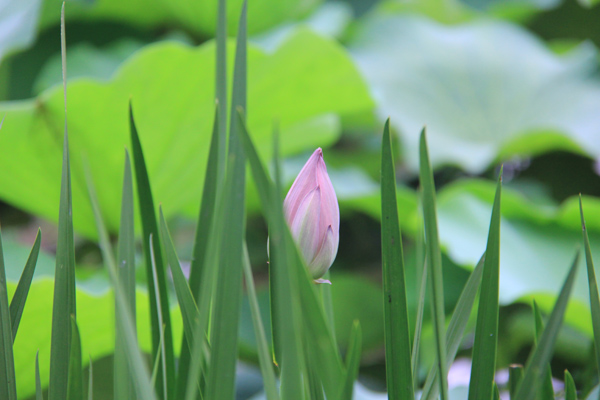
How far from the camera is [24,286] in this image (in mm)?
156

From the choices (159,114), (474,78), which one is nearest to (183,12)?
(159,114)

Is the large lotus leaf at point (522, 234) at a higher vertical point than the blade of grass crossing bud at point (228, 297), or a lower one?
higher

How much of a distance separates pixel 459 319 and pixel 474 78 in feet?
2.52

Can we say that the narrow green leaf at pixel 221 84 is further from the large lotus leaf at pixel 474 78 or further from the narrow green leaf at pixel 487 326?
the large lotus leaf at pixel 474 78

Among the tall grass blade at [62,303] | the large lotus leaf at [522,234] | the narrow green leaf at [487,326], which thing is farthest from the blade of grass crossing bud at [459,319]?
the large lotus leaf at [522,234]

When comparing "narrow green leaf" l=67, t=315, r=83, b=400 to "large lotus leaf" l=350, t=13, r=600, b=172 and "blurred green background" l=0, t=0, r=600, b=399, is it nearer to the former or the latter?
"blurred green background" l=0, t=0, r=600, b=399

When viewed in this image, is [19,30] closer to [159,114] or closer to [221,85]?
[159,114]

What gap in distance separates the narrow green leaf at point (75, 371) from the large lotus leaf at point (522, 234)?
1.33 ft

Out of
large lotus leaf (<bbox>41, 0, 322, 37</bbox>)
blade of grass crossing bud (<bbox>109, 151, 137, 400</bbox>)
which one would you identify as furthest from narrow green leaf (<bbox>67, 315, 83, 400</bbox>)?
large lotus leaf (<bbox>41, 0, 322, 37</bbox>)

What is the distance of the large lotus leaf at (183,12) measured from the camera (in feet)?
2.14

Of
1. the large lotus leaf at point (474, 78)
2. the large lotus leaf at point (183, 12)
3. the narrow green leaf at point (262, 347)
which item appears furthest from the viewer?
the large lotus leaf at point (474, 78)

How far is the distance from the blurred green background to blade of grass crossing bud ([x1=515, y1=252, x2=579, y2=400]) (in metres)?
0.16

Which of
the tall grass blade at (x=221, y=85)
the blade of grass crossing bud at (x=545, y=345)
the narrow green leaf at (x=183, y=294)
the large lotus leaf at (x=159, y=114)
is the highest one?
the large lotus leaf at (x=159, y=114)

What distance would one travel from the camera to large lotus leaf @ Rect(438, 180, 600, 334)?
529 millimetres
